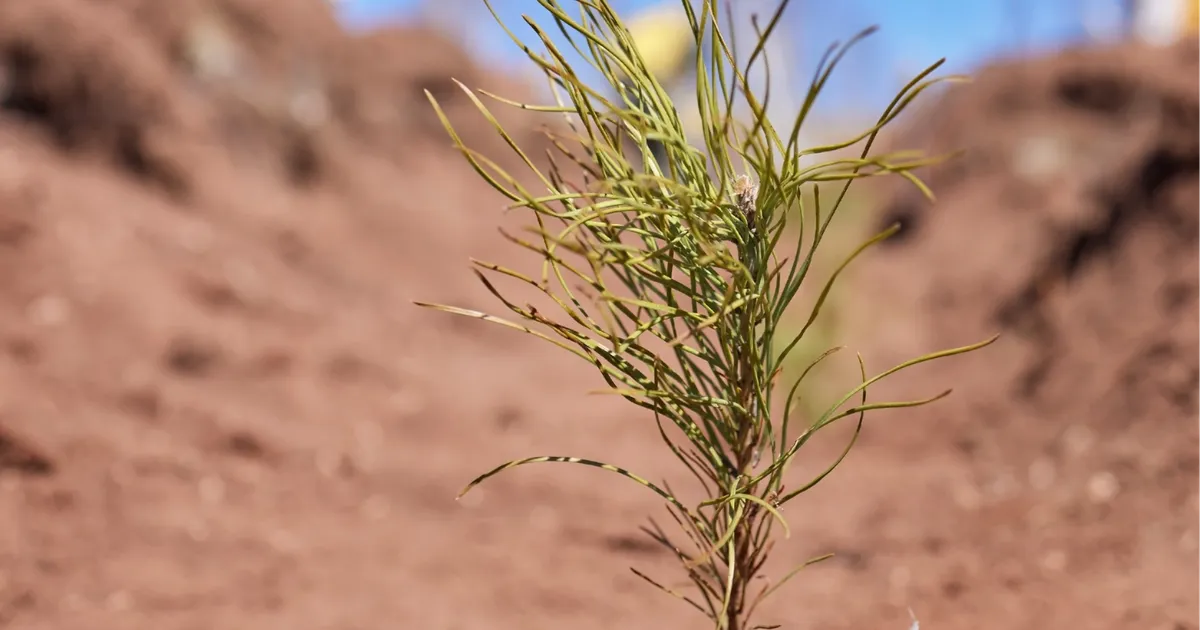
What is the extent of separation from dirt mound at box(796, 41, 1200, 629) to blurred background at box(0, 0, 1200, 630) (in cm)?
2

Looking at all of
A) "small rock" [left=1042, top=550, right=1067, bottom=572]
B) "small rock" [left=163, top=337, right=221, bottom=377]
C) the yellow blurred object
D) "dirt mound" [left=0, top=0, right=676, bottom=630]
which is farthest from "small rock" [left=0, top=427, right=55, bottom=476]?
the yellow blurred object

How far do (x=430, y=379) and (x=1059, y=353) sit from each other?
10.3ft

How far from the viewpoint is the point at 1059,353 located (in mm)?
3676

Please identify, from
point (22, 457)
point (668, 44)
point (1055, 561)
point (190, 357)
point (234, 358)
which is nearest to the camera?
point (1055, 561)

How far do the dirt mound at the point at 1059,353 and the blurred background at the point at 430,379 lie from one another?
2cm

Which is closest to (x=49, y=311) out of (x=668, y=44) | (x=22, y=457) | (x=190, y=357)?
(x=190, y=357)

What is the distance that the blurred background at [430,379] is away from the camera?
7.28 feet

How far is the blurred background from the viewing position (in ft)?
7.28

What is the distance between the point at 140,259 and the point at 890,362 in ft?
14.5

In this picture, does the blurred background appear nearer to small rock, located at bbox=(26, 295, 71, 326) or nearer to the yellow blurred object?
small rock, located at bbox=(26, 295, 71, 326)

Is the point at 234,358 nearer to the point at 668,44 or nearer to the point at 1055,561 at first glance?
the point at 1055,561

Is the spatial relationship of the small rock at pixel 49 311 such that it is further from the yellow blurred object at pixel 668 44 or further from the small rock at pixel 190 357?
the yellow blurred object at pixel 668 44

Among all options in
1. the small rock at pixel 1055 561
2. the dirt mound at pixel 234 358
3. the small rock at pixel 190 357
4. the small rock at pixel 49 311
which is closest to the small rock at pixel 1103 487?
the small rock at pixel 1055 561

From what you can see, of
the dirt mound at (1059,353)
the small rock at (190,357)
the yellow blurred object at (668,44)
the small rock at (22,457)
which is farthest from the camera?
the yellow blurred object at (668,44)
